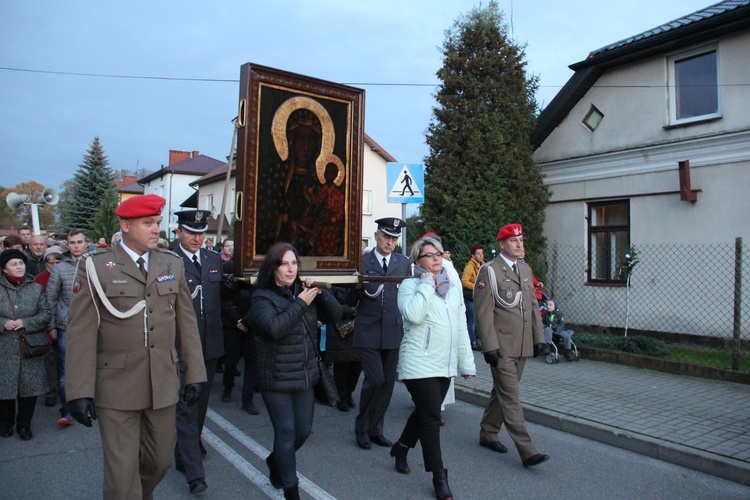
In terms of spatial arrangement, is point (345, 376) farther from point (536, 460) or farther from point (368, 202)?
point (368, 202)

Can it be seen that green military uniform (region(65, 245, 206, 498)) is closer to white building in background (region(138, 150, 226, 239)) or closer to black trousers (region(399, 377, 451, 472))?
black trousers (region(399, 377, 451, 472))

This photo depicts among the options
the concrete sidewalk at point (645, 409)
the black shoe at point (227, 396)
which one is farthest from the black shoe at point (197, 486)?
the black shoe at point (227, 396)

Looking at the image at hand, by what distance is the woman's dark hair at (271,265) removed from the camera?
4.22 m

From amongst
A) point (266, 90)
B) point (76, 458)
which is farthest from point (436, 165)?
point (76, 458)

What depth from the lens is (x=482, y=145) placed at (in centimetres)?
1243

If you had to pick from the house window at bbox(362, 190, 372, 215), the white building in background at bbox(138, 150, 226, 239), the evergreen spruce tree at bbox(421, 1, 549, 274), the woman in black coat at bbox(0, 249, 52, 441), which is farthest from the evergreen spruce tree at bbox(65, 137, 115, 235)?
the woman in black coat at bbox(0, 249, 52, 441)

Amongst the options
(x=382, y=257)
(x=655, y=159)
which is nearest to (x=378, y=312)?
(x=382, y=257)

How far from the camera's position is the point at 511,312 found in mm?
5559

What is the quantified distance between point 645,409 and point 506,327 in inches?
101

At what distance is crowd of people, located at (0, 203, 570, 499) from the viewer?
3.46 metres

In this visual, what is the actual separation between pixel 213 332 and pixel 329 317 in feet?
3.64

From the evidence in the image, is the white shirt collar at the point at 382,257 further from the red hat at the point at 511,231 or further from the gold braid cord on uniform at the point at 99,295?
the gold braid cord on uniform at the point at 99,295

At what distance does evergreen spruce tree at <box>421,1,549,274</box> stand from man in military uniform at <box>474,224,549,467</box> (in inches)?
266

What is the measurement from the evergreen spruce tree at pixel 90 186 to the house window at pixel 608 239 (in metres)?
46.5
